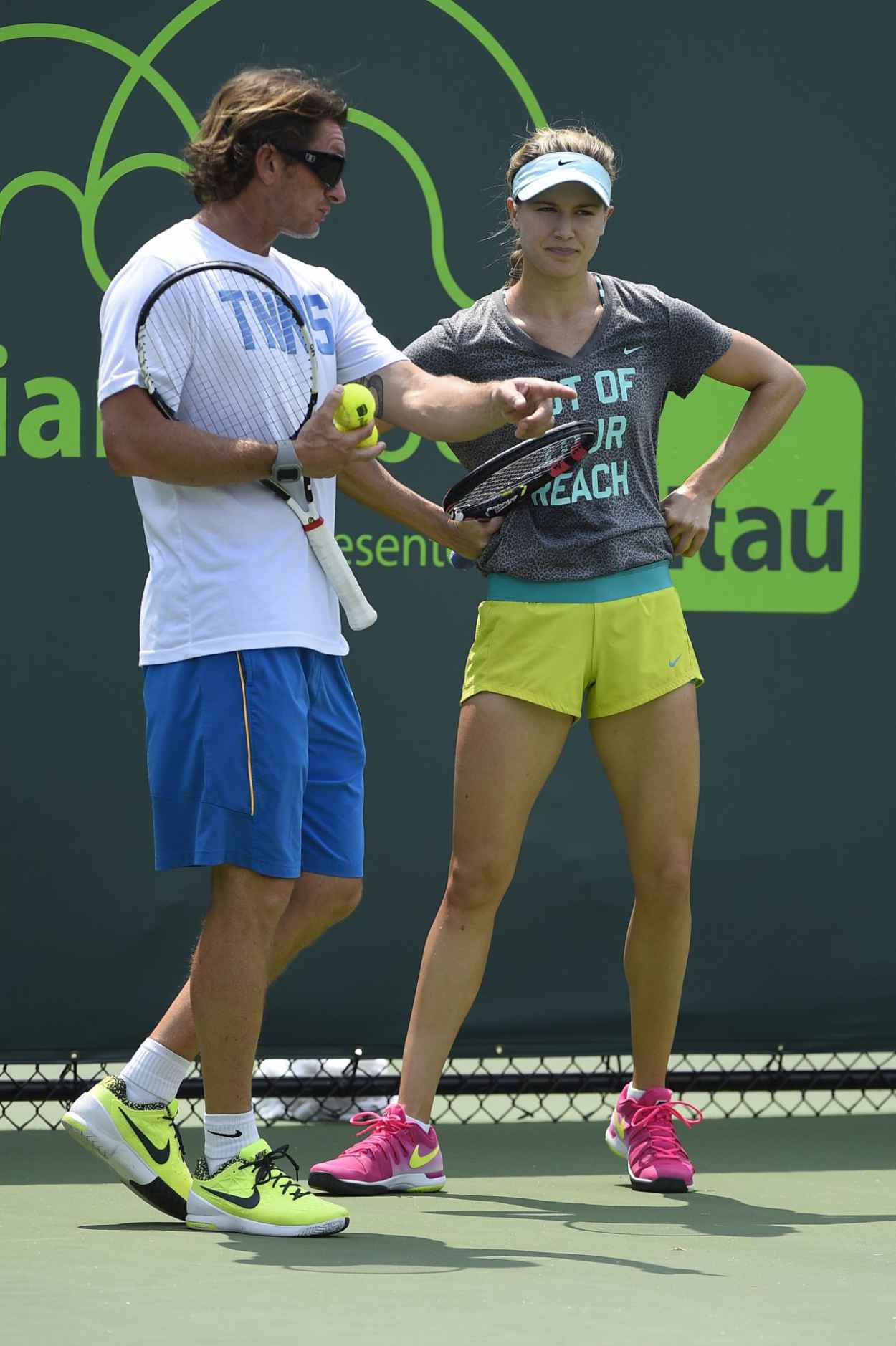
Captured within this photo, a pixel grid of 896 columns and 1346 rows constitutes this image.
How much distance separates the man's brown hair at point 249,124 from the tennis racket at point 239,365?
0.15 metres

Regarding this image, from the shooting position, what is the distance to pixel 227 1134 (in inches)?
113

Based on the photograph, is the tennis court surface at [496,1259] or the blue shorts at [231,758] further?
the blue shorts at [231,758]

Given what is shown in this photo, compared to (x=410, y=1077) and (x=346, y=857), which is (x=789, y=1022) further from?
(x=346, y=857)

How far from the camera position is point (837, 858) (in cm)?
417

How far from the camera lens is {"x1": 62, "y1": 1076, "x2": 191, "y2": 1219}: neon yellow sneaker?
2889 mm

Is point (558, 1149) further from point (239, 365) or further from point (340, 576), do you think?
point (239, 365)

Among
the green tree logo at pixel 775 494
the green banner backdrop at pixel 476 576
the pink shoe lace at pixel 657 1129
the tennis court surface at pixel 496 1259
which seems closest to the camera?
the tennis court surface at pixel 496 1259

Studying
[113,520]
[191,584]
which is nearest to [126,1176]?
[191,584]

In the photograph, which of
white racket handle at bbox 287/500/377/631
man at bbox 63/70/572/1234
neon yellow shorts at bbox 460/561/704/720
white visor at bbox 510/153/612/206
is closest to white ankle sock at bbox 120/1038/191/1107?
man at bbox 63/70/572/1234

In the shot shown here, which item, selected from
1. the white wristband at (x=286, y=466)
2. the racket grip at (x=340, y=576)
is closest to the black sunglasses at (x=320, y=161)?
the white wristband at (x=286, y=466)

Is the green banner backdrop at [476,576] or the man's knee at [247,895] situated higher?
the green banner backdrop at [476,576]

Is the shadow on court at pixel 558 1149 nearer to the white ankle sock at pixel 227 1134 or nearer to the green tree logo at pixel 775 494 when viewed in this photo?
the white ankle sock at pixel 227 1134

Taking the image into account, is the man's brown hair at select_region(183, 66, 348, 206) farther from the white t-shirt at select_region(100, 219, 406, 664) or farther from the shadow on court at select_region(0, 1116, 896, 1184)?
the shadow on court at select_region(0, 1116, 896, 1184)

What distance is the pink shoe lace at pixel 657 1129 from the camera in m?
3.38
